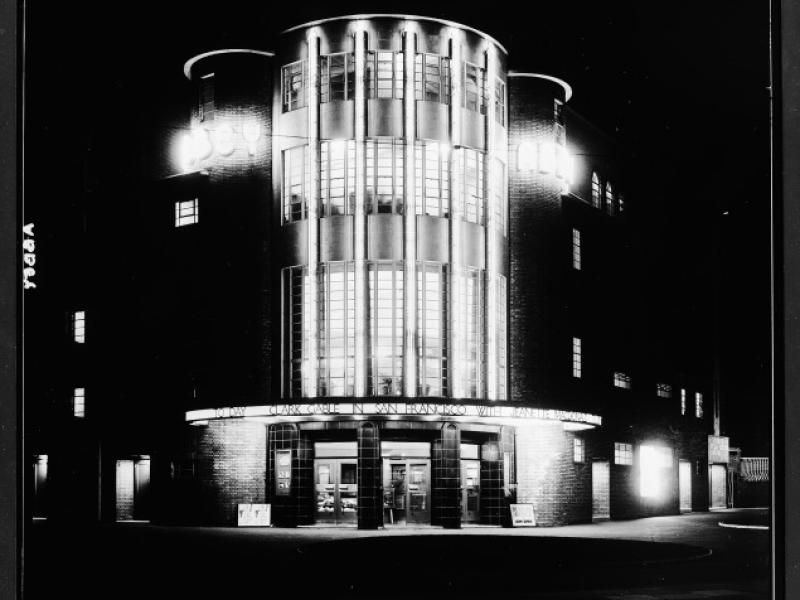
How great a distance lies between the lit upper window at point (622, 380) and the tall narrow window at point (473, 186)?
462 inches

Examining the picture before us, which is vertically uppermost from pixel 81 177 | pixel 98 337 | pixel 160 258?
pixel 81 177

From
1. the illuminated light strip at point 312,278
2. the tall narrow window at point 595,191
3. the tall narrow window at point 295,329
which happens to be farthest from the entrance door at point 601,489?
the tall narrow window at point 295,329

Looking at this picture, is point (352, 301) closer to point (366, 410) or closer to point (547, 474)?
point (366, 410)

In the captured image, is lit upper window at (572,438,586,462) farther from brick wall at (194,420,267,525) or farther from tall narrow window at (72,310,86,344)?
tall narrow window at (72,310,86,344)

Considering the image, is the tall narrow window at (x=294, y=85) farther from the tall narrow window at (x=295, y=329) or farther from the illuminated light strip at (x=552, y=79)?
the illuminated light strip at (x=552, y=79)

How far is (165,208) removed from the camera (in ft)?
113

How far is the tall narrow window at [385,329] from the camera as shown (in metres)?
31.1

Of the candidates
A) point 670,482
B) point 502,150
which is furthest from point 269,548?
point 670,482

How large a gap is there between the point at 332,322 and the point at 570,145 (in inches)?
499

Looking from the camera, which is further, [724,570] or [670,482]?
[670,482]

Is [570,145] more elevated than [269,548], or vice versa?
[570,145]

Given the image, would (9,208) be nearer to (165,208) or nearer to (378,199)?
(378,199)

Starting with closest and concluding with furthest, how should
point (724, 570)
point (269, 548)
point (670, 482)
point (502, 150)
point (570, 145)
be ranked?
point (724, 570) < point (269, 548) < point (502, 150) < point (570, 145) < point (670, 482)

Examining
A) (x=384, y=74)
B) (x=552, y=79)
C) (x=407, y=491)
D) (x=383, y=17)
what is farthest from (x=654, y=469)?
(x=383, y=17)
